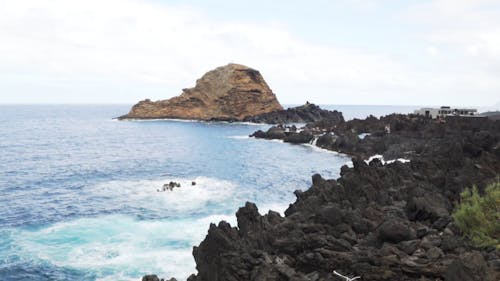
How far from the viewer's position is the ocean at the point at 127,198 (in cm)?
3325

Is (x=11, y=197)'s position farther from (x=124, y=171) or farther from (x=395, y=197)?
(x=395, y=197)

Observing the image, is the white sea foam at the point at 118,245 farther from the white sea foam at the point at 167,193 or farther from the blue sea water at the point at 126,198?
the white sea foam at the point at 167,193

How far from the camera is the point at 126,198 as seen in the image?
5478 cm

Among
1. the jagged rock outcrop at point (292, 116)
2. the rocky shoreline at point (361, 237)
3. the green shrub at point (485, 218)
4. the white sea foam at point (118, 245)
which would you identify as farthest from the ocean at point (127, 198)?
the jagged rock outcrop at point (292, 116)

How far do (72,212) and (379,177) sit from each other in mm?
32875

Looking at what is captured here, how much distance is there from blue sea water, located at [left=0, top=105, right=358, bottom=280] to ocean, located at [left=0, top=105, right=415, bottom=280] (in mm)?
106

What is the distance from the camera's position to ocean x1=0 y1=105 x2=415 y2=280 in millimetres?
33250

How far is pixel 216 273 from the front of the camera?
2498 cm

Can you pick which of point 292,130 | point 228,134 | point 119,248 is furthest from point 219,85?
point 119,248

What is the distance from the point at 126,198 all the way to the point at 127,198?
0.41 ft

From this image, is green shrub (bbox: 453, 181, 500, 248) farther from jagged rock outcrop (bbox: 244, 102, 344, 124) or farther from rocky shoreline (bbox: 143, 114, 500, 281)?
jagged rock outcrop (bbox: 244, 102, 344, 124)

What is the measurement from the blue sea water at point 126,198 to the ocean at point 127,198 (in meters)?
0.11

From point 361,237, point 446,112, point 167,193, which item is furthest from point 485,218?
point 446,112

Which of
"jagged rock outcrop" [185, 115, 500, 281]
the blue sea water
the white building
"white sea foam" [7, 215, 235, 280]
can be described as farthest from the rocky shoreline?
the white building
